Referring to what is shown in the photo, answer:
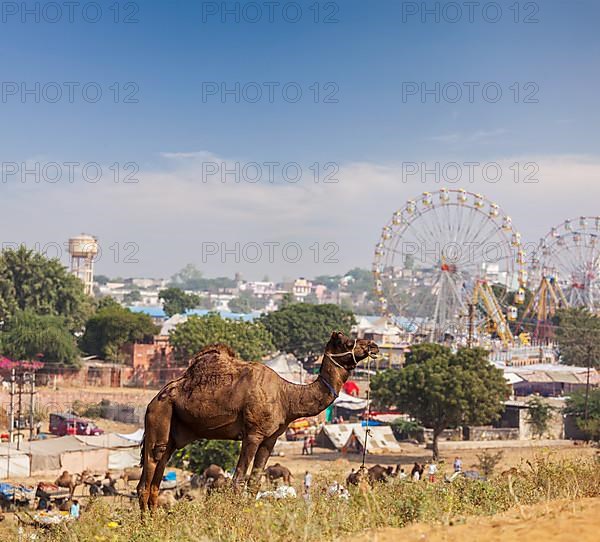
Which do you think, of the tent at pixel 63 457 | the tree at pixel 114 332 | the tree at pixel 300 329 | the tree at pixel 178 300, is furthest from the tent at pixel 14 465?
the tree at pixel 178 300

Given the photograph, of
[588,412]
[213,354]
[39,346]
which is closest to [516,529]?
[213,354]

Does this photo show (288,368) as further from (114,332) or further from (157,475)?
(157,475)

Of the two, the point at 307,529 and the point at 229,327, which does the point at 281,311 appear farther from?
the point at 307,529

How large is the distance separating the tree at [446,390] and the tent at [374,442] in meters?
2.47

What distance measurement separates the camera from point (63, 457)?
33500 mm

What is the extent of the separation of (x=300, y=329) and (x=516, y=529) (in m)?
81.1

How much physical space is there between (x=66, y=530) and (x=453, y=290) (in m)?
60.1

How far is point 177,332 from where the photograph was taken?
70.7 metres

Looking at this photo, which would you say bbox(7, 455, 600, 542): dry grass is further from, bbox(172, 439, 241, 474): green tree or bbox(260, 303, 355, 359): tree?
bbox(260, 303, 355, 359): tree

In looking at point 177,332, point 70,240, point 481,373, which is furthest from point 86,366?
point 70,240

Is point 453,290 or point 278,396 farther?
Result: point 453,290

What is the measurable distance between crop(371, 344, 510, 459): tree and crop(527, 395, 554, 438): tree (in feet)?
19.8

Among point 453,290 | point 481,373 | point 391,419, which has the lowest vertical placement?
point 391,419

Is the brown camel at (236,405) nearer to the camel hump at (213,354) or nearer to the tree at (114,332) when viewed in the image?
the camel hump at (213,354)
